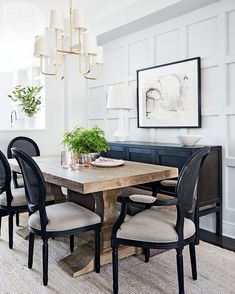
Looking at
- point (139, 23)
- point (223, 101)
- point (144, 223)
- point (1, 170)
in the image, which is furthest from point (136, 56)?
point (144, 223)

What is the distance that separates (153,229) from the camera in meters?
2.07

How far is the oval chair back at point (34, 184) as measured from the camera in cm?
225

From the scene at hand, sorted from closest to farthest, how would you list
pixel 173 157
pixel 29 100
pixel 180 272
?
pixel 180 272
pixel 173 157
pixel 29 100

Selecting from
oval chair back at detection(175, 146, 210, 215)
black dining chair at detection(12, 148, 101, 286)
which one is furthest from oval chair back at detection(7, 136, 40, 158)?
oval chair back at detection(175, 146, 210, 215)

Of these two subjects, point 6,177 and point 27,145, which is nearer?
point 6,177

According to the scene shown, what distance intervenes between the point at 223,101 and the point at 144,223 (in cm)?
177

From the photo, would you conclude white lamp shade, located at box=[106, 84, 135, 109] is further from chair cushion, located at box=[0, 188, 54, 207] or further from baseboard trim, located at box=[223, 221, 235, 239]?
baseboard trim, located at box=[223, 221, 235, 239]

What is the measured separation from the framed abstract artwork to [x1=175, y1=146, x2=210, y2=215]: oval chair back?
148 cm

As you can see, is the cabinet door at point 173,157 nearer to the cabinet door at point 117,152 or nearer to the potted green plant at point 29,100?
the cabinet door at point 117,152

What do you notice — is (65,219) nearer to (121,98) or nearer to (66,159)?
(66,159)

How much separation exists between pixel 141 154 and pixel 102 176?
1.37m

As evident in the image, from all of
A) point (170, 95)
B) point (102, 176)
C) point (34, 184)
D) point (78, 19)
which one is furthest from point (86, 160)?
point (170, 95)

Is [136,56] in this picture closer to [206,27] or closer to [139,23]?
[139,23]

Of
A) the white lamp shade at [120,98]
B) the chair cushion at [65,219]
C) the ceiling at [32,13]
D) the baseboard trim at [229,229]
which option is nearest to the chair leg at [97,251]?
the chair cushion at [65,219]
